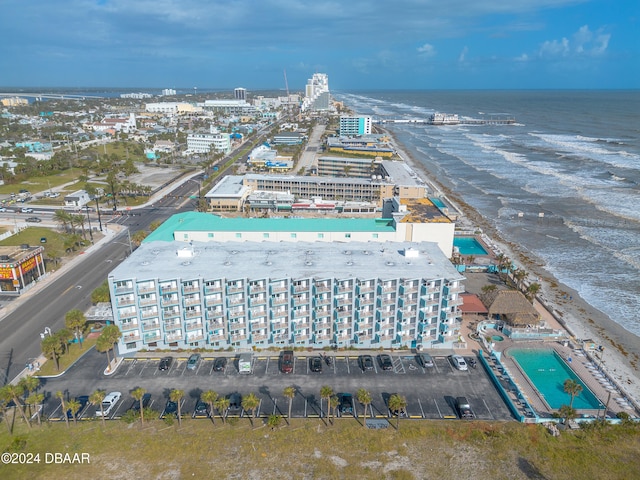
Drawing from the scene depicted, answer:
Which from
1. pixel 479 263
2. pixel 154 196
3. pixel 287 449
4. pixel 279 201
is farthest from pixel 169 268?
pixel 154 196

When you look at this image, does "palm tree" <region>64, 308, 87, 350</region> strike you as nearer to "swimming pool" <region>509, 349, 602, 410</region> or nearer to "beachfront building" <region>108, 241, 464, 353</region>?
"beachfront building" <region>108, 241, 464, 353</region>

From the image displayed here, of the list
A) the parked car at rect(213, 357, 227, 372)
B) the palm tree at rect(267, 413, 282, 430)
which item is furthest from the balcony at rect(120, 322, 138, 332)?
the palm tree at rect(267, 413, 282, 430)

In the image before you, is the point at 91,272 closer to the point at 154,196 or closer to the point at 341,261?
the point at 341,261

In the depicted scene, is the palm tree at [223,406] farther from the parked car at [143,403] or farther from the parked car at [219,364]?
the parked car at [143,403]

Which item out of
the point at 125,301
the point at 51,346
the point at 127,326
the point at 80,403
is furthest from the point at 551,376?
the point at 51,346

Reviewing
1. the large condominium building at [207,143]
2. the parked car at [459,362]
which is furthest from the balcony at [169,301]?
the large condominium building at [207,143]
